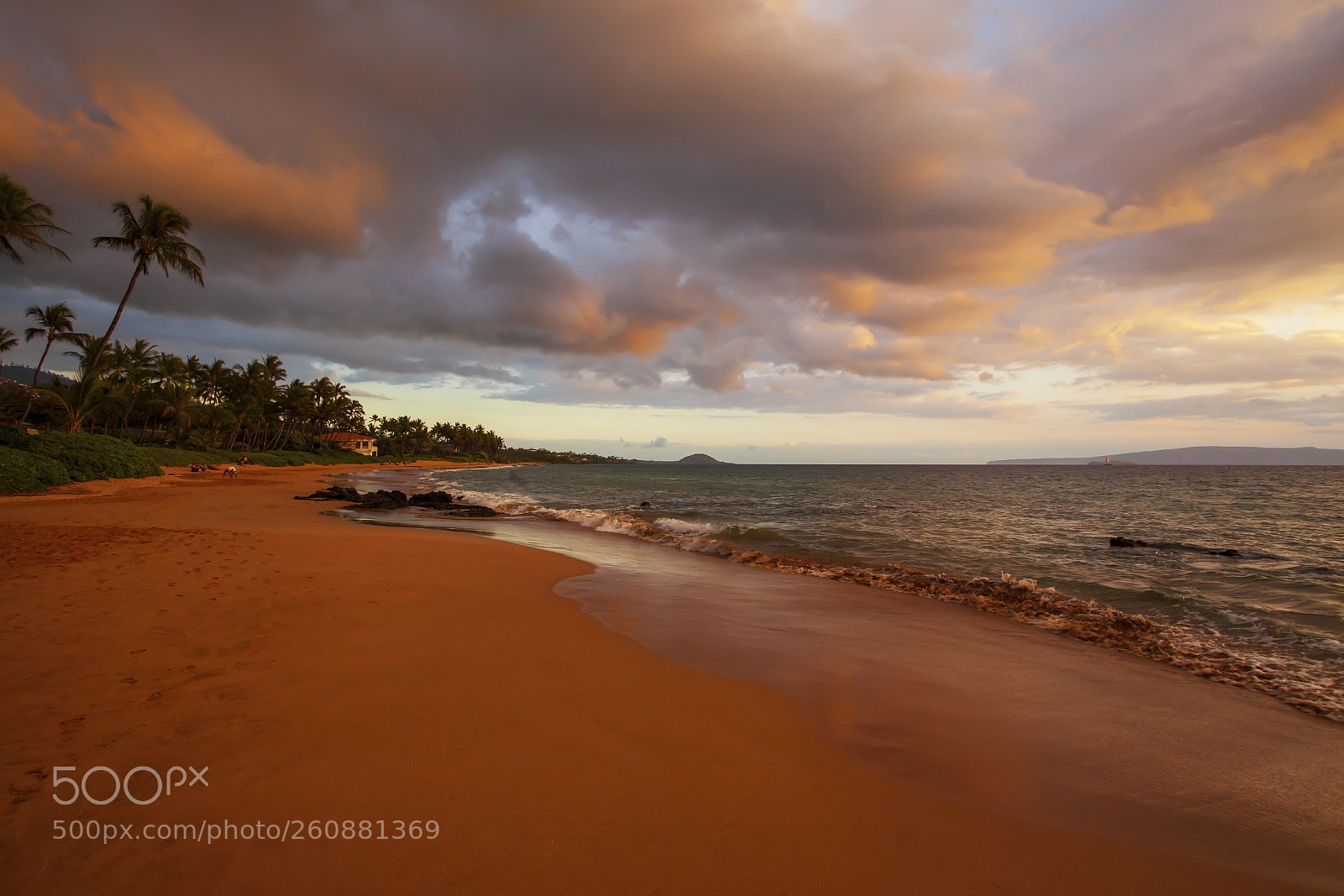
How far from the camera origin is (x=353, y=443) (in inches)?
4072

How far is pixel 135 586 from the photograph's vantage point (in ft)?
23.0

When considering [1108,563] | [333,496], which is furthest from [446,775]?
[333,496]

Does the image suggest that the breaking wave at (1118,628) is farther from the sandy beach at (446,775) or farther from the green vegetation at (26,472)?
the green vegetation at (26,472)

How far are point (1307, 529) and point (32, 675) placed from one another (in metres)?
35.1

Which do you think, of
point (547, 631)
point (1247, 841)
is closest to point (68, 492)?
point (547, 631)

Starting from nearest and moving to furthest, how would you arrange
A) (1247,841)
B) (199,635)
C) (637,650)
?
(1247,841) → (199,635) → (637,650)

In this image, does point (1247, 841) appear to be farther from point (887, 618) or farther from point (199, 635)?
point (199, 635)

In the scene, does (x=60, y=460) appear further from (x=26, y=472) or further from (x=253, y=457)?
(x=253, y=457)

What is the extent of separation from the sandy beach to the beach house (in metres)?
108

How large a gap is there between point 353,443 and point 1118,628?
387ft

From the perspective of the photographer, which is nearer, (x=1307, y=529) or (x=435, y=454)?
(x=1307, y=529)

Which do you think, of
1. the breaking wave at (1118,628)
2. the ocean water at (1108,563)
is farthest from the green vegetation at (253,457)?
the breaking wave at (1118,628)

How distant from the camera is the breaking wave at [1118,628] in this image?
592 centimetres

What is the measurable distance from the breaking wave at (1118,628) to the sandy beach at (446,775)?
184 inches
